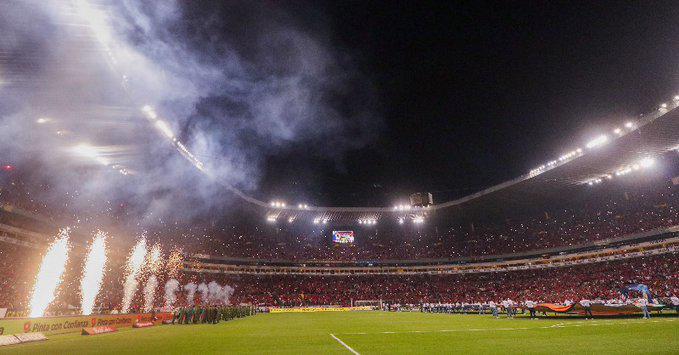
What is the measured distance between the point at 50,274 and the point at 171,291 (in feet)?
45.3

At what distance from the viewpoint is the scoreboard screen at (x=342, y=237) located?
6025cm

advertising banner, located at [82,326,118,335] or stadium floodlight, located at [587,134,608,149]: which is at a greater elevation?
stadium floodlight, located at [587,134,608,149]

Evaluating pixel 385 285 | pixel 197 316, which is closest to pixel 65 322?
pixel 197 316

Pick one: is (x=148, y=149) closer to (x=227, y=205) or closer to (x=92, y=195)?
(x=92, y=195)

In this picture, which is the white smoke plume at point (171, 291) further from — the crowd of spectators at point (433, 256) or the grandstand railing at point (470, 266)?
the grandstand railing at point (470, 266)

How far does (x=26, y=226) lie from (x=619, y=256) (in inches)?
2897

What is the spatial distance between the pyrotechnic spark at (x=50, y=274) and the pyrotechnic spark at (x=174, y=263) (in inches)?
489

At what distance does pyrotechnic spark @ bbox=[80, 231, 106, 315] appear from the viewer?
37.0 m

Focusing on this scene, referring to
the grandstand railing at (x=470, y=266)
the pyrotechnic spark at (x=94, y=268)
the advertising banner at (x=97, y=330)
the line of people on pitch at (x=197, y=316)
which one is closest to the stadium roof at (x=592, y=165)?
the grandstand railing at (x=470, y=266)

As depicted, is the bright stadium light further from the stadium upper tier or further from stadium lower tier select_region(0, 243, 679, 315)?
the stadium upper tier

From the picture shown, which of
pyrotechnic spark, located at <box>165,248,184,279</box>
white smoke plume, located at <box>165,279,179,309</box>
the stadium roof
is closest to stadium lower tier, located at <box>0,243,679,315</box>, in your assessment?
white smoke plume, located at <box>165,279,179,309</box>

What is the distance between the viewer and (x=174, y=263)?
161 feet

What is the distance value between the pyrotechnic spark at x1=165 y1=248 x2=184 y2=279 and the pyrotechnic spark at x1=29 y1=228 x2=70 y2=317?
12416mm

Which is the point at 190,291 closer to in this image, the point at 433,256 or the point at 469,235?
the point at 433,256
